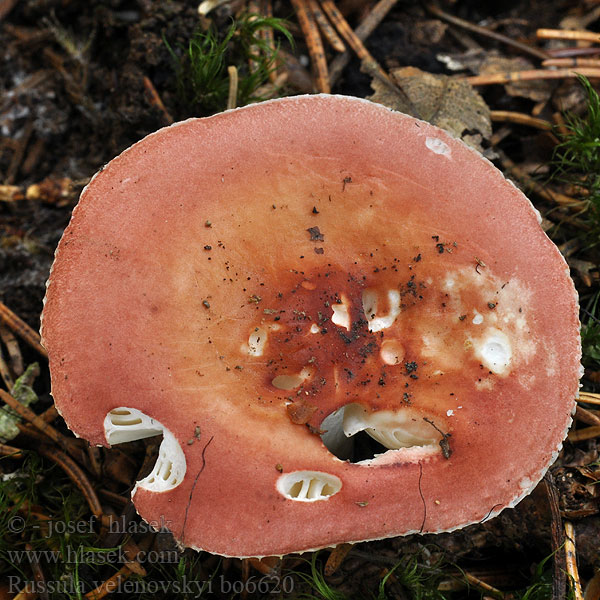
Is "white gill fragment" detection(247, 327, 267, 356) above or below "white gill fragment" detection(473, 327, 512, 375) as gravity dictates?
above

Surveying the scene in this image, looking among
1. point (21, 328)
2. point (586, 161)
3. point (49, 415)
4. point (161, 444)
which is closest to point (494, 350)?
point (161, 444)

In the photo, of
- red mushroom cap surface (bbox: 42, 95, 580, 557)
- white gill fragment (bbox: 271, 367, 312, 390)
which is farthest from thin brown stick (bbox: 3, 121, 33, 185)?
white gill fragment (bbox: 271, 367, 312, 390)

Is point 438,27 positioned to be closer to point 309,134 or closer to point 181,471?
point 309,134

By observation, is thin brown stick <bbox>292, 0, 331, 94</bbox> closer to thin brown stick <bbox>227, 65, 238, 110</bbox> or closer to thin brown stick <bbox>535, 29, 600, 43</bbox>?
thin brown stick <bbox>227, 65, 238, 110</bbox>

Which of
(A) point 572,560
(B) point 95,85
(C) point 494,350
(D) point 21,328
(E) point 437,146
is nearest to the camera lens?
(C) point 494,350

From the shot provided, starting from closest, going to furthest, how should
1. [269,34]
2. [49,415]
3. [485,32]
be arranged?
1. [49,415]
2. [269,34]
3. [485,32]

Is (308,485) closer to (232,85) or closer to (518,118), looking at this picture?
(232,85)
